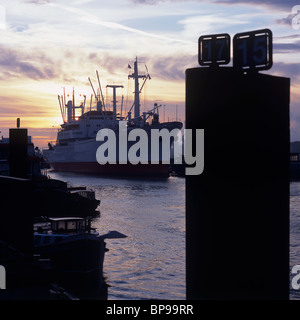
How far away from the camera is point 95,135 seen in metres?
136

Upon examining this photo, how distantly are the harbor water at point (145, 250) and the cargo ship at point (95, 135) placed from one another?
52.3 m

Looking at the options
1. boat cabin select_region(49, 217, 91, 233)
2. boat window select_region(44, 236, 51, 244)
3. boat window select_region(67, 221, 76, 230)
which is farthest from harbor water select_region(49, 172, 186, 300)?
boat window select_region(44, 236, 51, 244)

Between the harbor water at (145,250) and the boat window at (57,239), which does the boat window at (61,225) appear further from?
the harbor water at (145,250)

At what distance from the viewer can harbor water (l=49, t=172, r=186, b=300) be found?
2208 cm

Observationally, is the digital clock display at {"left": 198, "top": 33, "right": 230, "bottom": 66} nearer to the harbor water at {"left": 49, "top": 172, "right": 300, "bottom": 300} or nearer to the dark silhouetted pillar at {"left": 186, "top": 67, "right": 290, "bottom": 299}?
the dark silhouetted pillar at {"left": 186, "top": 67, "right": 290, "bottom": 299}

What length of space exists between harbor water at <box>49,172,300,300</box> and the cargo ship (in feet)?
171

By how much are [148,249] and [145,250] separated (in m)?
0.39

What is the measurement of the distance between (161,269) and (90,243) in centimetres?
447

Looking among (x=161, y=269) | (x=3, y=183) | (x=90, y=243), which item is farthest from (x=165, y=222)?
(x=3, y=183)

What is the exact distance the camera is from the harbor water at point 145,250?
22.1m

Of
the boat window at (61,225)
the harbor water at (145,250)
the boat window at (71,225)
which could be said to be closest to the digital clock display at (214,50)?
the harbor water at (145,250)

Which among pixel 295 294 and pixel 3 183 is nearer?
pixel 3 183

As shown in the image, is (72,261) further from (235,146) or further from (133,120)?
(133,120)
